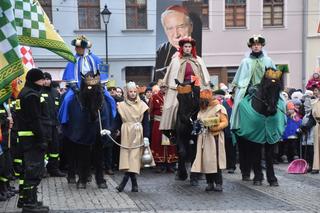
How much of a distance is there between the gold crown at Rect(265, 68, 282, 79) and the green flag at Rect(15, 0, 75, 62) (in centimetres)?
384

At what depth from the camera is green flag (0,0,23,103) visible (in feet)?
18.1

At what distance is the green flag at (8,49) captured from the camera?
18.1ft

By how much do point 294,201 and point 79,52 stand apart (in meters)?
4.68

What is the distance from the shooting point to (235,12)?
3147 centimetres

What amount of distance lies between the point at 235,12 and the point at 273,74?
21933 mm

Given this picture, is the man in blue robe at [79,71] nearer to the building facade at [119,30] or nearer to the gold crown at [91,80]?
the gold crown at [91,80]

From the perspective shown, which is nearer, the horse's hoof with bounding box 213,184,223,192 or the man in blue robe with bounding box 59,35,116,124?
the horse's hoof with bounding box 213,184,223,192

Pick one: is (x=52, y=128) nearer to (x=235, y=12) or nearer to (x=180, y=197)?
(x=180, y=197)

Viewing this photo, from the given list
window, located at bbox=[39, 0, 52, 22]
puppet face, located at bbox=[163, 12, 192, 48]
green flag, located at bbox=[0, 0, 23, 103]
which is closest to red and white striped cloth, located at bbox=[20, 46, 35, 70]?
green flag, located at bbox=[0, 0, 23, 103]

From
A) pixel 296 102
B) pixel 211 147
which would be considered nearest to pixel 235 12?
pixel 296 102

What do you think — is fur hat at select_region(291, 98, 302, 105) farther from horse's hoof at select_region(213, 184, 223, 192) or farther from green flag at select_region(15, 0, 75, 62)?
green flag at select_region(15, 0, 75, 62)

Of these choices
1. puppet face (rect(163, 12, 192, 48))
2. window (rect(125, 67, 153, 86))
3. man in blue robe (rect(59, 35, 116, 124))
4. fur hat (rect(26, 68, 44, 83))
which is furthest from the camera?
window (rect(125, 67, 153, 86))

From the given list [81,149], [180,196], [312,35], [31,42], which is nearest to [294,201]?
A: [180,196]

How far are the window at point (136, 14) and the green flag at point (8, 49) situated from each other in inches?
944
